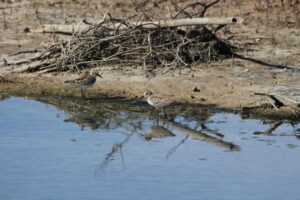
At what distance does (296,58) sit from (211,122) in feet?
13.5

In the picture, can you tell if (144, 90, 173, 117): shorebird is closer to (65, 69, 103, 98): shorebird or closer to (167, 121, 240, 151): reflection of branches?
(167, 121, 240, 151): reflection of branches

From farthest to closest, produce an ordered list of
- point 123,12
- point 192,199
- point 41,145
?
1. point 123,12
2. point 41,145
3. point 192,199

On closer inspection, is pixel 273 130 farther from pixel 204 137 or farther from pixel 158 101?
pixel 158 101

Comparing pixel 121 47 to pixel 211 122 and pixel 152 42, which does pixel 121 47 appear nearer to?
pixel 152 42

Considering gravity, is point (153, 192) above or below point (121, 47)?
below

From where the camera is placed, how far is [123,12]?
2030 cm

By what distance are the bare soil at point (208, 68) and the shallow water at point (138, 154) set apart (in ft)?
2.40

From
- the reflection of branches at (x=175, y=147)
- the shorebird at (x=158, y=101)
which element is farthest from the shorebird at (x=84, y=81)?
the reflection of branches at (x=175, y=147)

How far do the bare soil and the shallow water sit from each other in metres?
0.73

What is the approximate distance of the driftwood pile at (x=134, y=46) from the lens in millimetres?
15961

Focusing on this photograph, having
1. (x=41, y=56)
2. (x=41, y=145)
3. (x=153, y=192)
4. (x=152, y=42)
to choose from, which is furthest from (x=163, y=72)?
(x=153, y=192)

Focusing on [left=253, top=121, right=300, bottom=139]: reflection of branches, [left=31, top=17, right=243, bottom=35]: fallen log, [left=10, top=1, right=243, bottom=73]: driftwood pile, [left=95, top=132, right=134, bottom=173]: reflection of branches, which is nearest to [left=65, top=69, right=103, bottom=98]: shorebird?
[left=10, top=1, right=243, bottom=73]: driftwood pile

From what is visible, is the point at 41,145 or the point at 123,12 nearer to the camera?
the point at 41,145

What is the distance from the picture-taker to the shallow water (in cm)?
1000
